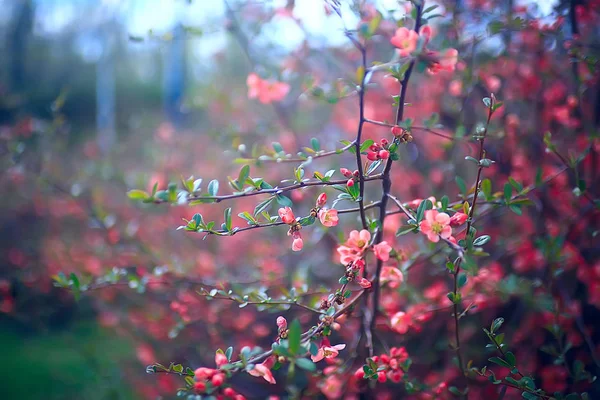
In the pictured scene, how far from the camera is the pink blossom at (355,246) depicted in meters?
1.14

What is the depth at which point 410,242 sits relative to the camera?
7.72ft

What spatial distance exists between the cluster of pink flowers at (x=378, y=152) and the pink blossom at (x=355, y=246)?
18 centimetres

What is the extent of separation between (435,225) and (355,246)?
0.66ft

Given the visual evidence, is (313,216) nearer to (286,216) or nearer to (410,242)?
(286,216)

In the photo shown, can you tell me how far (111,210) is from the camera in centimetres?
361

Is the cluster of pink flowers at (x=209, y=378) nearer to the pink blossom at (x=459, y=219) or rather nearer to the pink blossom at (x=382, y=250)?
the pink blossom at (x=382, y=250)

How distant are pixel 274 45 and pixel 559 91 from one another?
4.67ft

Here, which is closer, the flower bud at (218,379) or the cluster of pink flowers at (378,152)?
the flower bud at (218,379)

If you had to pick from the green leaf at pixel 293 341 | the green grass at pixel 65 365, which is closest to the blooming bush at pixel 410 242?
the green leaf at pixel 293 341

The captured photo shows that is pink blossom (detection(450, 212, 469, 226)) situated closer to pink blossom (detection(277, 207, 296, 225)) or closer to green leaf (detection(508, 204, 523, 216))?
green leaf (detection(508, 204, 523, 216))

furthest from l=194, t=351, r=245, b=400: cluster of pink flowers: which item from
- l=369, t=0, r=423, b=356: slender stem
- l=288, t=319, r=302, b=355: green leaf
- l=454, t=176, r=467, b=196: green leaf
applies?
l=454, t=176, r=467, b=196: green leaf

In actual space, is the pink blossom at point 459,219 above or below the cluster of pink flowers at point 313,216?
below

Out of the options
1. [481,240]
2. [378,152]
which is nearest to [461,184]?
[481,240]

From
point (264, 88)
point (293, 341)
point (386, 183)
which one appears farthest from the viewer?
point (264, 88)
